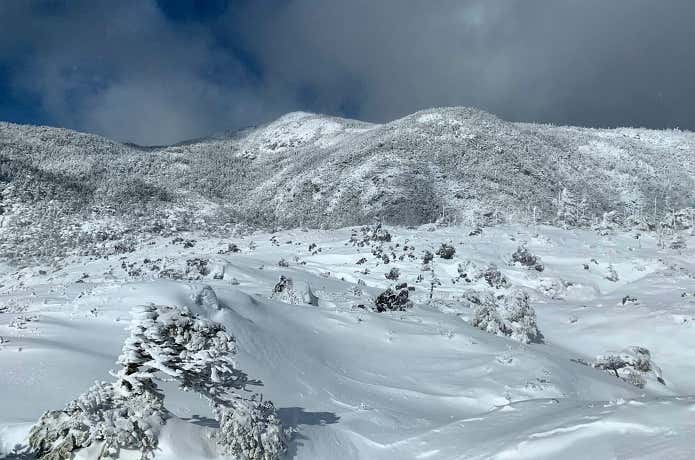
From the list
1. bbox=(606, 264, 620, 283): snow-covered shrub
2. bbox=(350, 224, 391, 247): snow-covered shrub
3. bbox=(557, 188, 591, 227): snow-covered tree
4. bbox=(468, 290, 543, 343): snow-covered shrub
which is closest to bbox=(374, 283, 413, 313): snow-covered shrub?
bbox=(468, 290, 543, 343): snow-covered shrub

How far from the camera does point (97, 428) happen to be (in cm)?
592

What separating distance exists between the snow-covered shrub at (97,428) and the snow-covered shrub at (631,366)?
600 inches

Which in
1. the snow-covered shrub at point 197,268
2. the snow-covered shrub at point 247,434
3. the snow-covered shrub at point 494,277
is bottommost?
the snow-covered shrub at point 247,434

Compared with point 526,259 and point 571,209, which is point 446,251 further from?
point 571,209

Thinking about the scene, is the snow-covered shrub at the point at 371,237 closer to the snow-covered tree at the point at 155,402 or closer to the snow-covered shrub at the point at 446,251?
the snow-covered shrub at the point at 446,251

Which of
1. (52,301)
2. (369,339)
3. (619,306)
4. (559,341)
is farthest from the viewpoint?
(619,306)

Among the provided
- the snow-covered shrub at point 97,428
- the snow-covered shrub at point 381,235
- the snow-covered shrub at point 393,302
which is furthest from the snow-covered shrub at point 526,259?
the snow-covered shrub at point 97,428

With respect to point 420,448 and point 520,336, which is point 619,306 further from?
point 420,448

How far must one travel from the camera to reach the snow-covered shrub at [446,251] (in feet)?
107

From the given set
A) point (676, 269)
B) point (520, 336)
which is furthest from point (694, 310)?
point (676, 269)

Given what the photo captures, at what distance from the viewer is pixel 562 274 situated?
3092cm

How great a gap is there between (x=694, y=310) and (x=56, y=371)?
23.6 m

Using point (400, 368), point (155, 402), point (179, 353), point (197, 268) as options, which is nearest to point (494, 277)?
point (197, 268)

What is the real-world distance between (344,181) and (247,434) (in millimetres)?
81374
